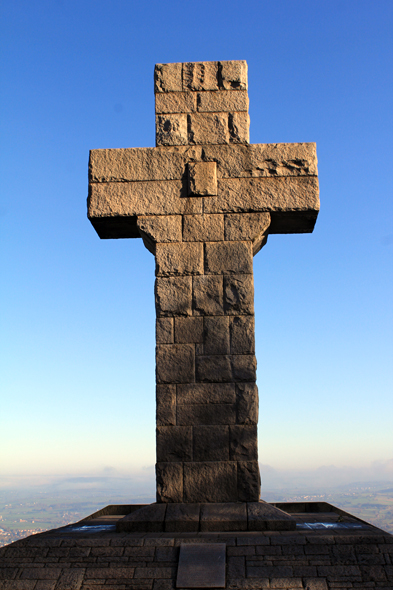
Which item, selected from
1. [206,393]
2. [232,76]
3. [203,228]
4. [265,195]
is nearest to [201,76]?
[232,76]

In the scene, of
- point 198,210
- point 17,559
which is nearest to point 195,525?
point 17,559

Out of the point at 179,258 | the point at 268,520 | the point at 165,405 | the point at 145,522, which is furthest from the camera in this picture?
the point at 179,258

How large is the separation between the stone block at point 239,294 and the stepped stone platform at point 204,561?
2.30 m

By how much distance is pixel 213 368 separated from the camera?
5965 millimetres

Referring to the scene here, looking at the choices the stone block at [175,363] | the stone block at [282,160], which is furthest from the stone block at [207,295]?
the stone block at [282,160]

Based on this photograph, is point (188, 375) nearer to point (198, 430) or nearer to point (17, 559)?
point (198, 430)

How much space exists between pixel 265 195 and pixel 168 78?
2.01 metres

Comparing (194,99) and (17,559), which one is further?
(194,99)

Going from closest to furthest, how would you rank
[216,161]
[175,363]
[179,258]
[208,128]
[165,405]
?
1. [165,405]
2. [175,363]
3. [179,258]
4. [216,161]
5. [208,128]

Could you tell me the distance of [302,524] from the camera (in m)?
5.89

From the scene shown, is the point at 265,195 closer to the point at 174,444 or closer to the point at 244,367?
the point at 244,367

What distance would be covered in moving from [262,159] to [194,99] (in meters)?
1.18

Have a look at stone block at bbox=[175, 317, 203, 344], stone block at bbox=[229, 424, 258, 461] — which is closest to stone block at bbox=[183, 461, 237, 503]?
stone block at bbox=[229, 424, 258, 461]

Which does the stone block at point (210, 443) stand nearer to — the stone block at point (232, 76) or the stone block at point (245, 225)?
the stone block at point (245, 225)
